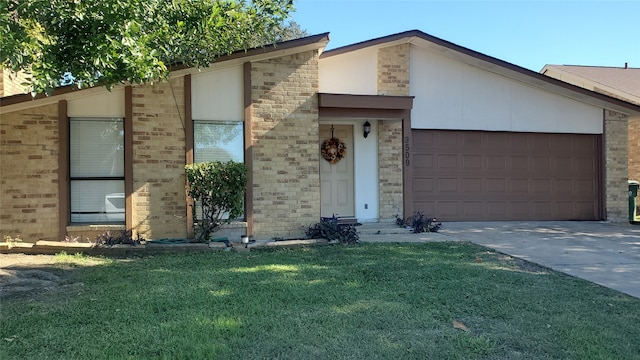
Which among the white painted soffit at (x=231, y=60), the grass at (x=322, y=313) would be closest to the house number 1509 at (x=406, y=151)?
the white painted soffit at (x=231, y=60)

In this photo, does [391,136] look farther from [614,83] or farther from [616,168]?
[614,83]

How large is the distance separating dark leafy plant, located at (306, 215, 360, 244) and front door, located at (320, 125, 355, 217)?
209 cm

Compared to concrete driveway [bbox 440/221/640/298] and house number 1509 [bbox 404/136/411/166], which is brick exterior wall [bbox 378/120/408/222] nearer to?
house number 1509 [bbox 404/136/411/166]

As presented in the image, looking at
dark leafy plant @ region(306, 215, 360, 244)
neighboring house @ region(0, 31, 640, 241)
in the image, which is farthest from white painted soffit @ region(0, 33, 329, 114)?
dark leafy plant @ region(306, 215, 360, 244)

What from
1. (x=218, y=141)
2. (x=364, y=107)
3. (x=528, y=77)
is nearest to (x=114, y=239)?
(x=218, y=141)

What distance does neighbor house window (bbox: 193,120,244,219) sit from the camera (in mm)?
7898

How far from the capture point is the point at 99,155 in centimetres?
756

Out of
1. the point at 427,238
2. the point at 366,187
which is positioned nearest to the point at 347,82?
the point at 366,187

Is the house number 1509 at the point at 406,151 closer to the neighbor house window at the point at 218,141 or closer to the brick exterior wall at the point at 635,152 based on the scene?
the neighbor house window at the point at 218,141

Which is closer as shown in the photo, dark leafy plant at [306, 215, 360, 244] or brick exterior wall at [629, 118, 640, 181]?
dark leafy plant at [306, 215, 360, 244]

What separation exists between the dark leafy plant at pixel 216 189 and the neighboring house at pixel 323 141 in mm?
560

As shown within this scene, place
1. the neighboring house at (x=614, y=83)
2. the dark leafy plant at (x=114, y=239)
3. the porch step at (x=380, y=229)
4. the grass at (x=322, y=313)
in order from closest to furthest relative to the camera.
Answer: the grass at (x=322, y=313) < the dark leafy plant at (x=114, y=239) < the porch step at (x=380, y=229) < the neighboring house at (x=614, y=83)

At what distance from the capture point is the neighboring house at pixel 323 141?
7.37 metres

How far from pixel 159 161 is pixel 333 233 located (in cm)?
350
